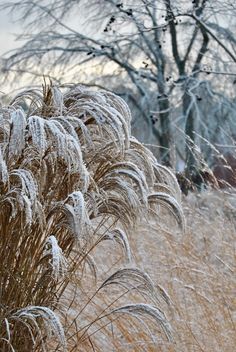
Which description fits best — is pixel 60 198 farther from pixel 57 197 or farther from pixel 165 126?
pixel 165 126

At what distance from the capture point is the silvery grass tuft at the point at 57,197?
3111 millimetres

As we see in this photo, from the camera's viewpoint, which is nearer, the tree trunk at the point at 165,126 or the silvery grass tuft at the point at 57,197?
the silvery grass tuft at the point at 57,197

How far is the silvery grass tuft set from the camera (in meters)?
3.11

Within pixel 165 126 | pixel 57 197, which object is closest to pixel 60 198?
pixel 57 197

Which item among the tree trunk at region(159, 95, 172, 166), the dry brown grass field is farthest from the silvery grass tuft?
the tree trunk at region(159, 95, 172, 166)

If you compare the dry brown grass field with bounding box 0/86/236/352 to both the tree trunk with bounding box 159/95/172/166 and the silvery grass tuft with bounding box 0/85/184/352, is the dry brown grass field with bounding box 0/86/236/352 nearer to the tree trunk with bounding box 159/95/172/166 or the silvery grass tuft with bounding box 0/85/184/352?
the silvery grass tuft with bounding box 0/85/184/352

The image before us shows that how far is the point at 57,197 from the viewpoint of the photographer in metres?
3.49

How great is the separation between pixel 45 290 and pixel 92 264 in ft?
1.00

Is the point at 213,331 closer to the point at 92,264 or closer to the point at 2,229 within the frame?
the point at 92,264

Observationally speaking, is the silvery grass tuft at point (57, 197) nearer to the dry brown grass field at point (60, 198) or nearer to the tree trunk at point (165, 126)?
the dry brown grass field at point (60, 198)

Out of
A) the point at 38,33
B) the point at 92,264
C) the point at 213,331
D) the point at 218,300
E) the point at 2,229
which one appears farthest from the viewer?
the point at 38,33

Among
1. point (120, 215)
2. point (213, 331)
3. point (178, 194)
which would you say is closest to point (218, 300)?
point (213, 331)

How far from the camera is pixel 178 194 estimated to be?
12.4ft

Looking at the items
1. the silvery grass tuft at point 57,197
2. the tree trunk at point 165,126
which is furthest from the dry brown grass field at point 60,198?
the tree trunk at point 165,126
